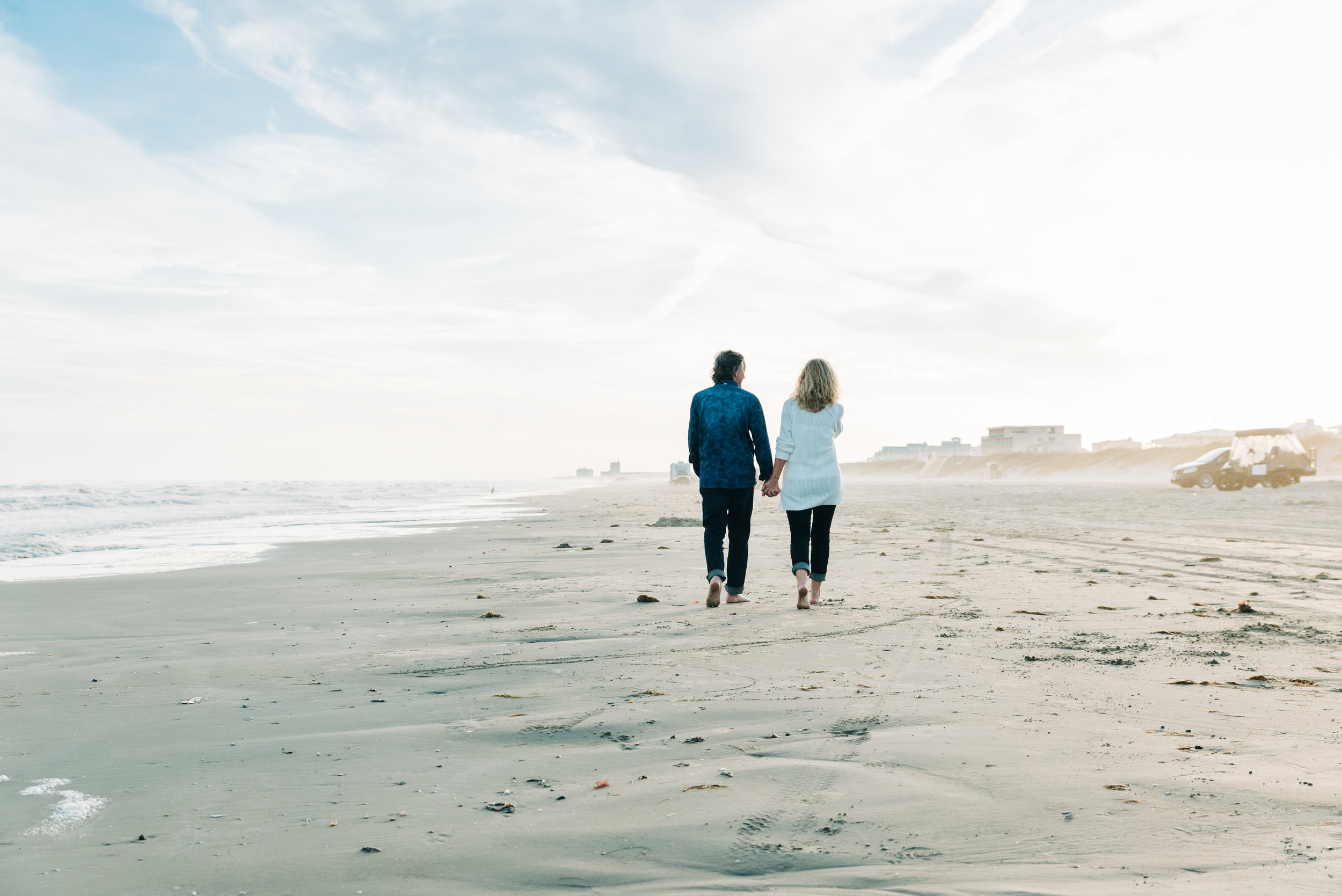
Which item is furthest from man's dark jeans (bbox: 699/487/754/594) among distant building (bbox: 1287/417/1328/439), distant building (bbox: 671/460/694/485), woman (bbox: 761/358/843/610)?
distant building (bbox: 1287/417/1328/439)

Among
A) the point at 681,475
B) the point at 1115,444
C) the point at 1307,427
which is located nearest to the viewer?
the point at 681,475

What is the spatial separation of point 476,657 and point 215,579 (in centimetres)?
477

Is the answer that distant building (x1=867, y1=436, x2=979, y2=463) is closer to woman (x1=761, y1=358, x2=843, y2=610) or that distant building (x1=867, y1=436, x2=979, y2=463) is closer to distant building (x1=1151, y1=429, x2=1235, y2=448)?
distant building (x1=1151, y1=429, x2=1235, y2=448)

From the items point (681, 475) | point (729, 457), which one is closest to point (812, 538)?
point (729, 457)

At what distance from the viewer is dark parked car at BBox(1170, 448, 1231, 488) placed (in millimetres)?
24984

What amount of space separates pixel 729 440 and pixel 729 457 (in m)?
0.13

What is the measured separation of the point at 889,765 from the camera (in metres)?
2.39

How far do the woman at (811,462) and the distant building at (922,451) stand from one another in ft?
393

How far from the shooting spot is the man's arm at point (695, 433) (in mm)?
6117

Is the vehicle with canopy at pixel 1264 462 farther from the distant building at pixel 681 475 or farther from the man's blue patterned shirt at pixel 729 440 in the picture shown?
the distant building at pixel 681 475

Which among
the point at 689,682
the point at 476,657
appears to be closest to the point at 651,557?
the point at 476,657

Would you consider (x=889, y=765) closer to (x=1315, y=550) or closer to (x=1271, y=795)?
(x=1271, y=795)

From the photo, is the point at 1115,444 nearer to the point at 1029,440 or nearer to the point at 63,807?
the point at 1029,440

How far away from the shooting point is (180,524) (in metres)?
16.9
